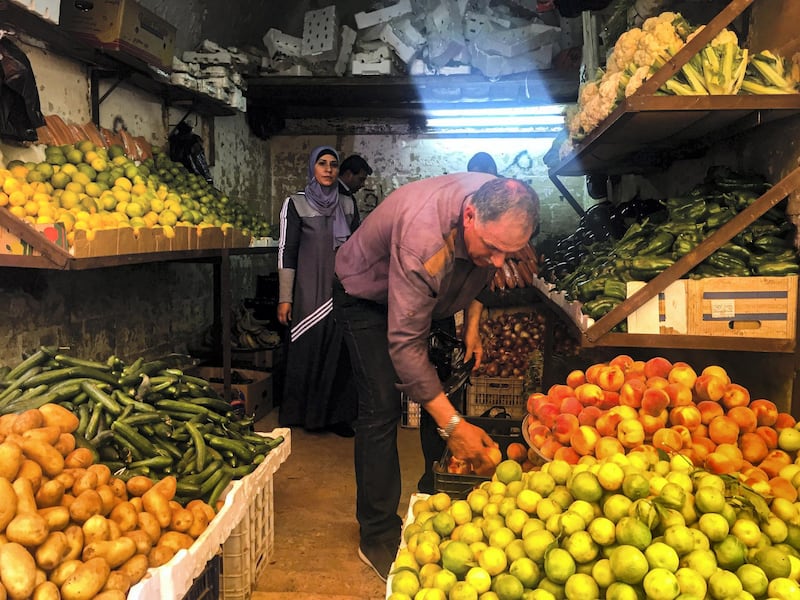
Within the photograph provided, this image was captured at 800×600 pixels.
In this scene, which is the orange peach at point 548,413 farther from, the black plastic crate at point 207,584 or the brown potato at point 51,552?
the brown potato at point 51,552

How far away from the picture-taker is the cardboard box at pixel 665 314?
2.32 meters

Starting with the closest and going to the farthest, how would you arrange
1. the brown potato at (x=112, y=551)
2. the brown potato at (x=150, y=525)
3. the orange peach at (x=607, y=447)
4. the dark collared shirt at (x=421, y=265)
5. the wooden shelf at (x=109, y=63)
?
the brown potato at (x=112, y=551) < the orange peach at (x=607, y=447) < the brown potato at (x=150, y=525) < the dark collared shirt at (x=421, y=265) < the wooden shelf at (x=109, y=63)

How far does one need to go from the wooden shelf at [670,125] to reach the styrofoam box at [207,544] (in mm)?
2025

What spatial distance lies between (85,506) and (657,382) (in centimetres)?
177

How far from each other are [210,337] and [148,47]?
2.57 m

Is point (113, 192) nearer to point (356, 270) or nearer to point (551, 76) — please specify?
point (356, 270)

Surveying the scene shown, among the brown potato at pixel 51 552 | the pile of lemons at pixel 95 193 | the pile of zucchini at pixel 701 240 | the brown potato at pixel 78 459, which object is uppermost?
the pile of lemons at pixel 95 193

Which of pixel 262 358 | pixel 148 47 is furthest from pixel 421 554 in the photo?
pixel 262 358

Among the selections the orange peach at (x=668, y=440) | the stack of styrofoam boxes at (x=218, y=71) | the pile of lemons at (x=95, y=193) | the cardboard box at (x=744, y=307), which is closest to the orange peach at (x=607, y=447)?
the orange peach at (x=668, y=440)

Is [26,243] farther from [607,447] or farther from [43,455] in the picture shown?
[607,447]

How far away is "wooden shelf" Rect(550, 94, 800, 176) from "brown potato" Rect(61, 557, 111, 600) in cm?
223

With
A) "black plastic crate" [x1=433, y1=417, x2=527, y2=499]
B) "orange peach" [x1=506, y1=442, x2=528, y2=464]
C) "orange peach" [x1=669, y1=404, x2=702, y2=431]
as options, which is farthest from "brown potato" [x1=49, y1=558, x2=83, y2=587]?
"orange peach" [x1=669, y1=404, x2=702, y2=431]

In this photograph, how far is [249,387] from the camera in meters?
4.91

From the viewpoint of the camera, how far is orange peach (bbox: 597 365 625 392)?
2.11 meters
